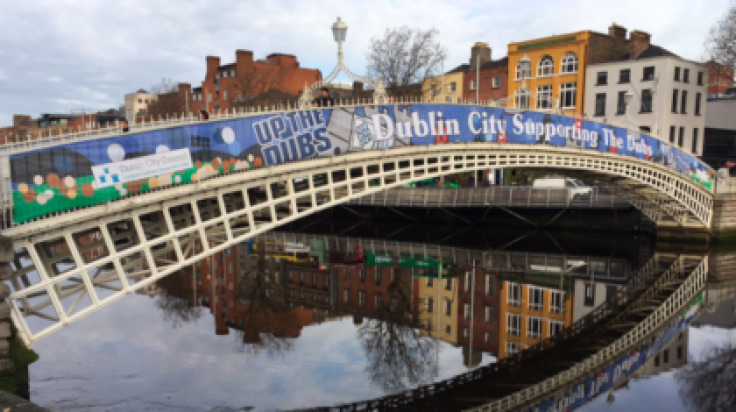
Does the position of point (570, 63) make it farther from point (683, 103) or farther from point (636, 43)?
point (683, 103)

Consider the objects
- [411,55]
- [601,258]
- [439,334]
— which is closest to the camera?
[439,334]

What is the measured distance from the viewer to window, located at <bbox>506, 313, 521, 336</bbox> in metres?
16.0

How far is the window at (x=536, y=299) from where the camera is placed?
18487 mm

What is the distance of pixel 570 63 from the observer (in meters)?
43.3

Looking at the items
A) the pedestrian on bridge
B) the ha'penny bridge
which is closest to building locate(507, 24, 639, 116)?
the ha'penny bridge

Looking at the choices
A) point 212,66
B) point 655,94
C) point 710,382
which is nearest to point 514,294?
point 710,382

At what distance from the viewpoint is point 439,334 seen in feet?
51.4

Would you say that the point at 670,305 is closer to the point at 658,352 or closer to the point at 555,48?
the point at 658,352

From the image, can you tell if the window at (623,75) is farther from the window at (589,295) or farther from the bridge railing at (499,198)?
the window at (589,295)

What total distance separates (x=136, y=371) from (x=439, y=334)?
26.4 ft

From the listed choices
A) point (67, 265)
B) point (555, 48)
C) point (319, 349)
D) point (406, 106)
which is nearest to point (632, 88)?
point (555, 48)

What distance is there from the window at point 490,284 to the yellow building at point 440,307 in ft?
4.01

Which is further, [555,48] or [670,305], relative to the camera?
[555,48]

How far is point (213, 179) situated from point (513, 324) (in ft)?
32.5
